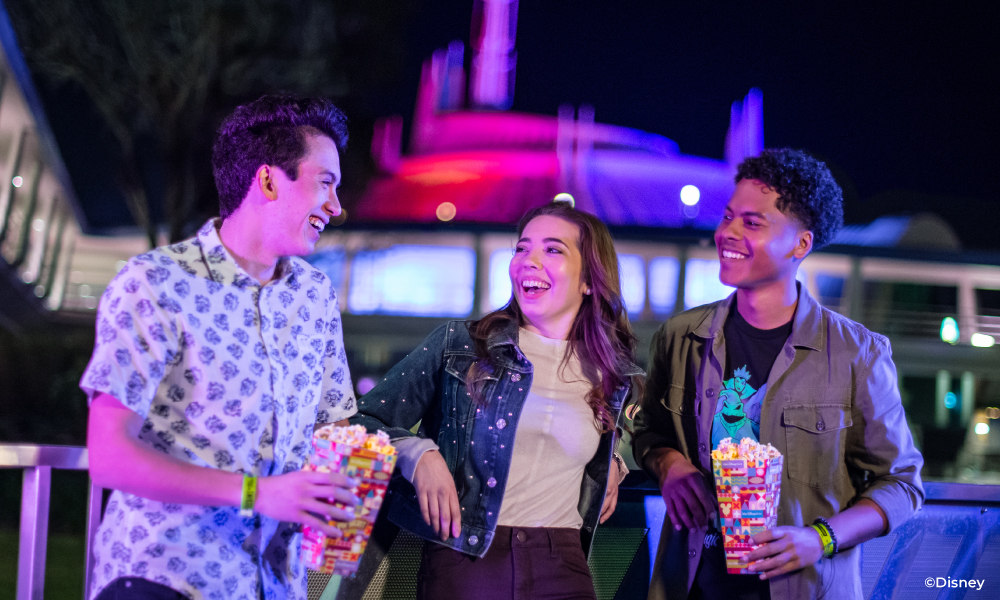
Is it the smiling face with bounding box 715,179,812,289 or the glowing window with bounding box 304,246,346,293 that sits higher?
the glowing window with bounding box 304,246,346,293

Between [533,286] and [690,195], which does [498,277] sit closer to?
[690,195]

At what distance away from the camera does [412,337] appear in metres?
26.9

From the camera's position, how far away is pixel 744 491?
246 centimetres

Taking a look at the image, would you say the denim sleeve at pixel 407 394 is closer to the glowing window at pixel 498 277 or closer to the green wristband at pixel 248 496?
the green wristband at pixel 248 496

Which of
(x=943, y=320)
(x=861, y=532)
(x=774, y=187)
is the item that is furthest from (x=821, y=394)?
(x=943, y=320)

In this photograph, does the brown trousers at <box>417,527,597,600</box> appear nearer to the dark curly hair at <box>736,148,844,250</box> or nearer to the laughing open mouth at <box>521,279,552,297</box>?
the laughing open mouth at <box>521,279,552,297</box>

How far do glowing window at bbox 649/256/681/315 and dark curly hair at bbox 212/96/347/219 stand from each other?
26.9 meters

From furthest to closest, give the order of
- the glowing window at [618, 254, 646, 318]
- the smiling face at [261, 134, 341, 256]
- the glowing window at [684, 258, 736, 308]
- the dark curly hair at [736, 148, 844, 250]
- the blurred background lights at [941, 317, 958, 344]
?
the glowing window at [684, 258, 736, 308], the glowing window at [618, 254, 646, 318], the blurred background lights at [941, 317, 958, 344], the dark curly hair at [736, 148, 844, 250], the smiling face at [261, 134, 341, 256]

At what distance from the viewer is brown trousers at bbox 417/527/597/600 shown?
107 inches

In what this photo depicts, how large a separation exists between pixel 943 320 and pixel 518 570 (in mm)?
30046

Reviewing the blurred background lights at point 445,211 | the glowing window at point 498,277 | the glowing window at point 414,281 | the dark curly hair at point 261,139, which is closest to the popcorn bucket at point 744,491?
the dark curly hair at point 261,139

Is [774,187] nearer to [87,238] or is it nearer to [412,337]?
[412,337]

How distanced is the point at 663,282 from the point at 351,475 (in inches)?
1091

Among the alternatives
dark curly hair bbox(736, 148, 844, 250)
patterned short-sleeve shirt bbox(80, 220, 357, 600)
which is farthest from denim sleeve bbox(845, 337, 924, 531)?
patterned short-sleeve shirt bbox(80, 220, 357, 600)
